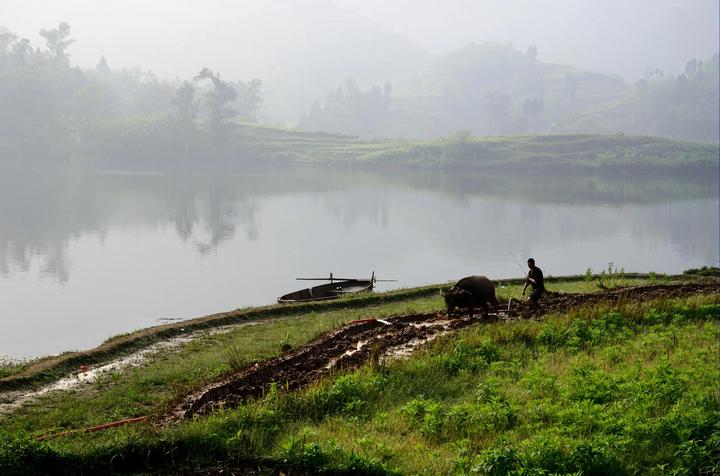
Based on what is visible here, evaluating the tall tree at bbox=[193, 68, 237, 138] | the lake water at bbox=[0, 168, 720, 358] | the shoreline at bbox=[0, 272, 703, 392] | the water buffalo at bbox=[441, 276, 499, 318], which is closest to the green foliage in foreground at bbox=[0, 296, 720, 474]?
the water buffalo at bbox=[441, 276, 499, 318]

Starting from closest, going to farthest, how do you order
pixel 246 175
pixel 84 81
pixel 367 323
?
1. pixel 367 323
2. pixel 246 175
3. pixel 84 81

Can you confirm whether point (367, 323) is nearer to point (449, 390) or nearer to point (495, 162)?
point (449, 390)

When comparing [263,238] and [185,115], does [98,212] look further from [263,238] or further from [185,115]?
[185,115]

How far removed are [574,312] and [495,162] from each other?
127970 millimetres

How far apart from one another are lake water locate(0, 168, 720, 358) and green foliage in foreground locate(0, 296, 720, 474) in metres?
18.7

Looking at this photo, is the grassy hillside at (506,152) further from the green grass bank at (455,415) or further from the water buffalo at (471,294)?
the green grass bank at (455,415)

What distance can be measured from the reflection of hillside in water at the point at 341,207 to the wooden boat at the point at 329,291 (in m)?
19.8

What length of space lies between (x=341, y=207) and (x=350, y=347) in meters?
65.3

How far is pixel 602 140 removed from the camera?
152 metres

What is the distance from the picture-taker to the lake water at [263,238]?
3634 centimetres

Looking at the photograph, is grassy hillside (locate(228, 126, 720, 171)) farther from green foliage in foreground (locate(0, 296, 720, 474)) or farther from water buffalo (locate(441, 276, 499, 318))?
green foliage in foreground (locate(0, 296, 720, 474))

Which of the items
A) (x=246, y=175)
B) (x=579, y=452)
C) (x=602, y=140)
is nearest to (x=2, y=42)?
(x=246, y=175)

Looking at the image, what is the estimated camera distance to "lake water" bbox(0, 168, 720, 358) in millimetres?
36344

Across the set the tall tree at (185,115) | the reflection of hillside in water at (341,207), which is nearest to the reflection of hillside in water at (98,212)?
the reflection of hillside in water at (341,207)
